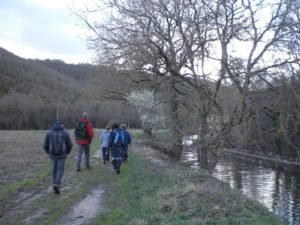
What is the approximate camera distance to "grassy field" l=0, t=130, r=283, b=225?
9.27 m

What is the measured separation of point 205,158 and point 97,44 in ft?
23.0

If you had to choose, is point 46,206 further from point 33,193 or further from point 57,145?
point 57,145

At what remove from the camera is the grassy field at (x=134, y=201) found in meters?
9.27

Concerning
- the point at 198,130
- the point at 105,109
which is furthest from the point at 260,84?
the point at 105,109

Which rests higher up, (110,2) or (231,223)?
(110,2)

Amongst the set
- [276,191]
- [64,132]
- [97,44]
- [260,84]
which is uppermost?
[97,44]

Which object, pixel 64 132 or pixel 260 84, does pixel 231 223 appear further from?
pixel 260 84

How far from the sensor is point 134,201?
11.3 m

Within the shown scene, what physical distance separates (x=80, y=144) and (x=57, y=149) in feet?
15.3

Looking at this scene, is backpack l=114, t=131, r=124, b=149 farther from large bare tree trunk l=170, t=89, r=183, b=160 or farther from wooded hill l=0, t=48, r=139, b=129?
wooded hill l=0, t=48, r=139, b=129

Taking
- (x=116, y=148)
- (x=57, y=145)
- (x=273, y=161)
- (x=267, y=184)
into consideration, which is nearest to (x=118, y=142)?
(x=116, y=148)

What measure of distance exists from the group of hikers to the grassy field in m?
0.57

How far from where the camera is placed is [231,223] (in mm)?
8953

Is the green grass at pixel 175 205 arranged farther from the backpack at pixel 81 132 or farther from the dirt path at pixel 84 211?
the backpack at pixel 81 132
